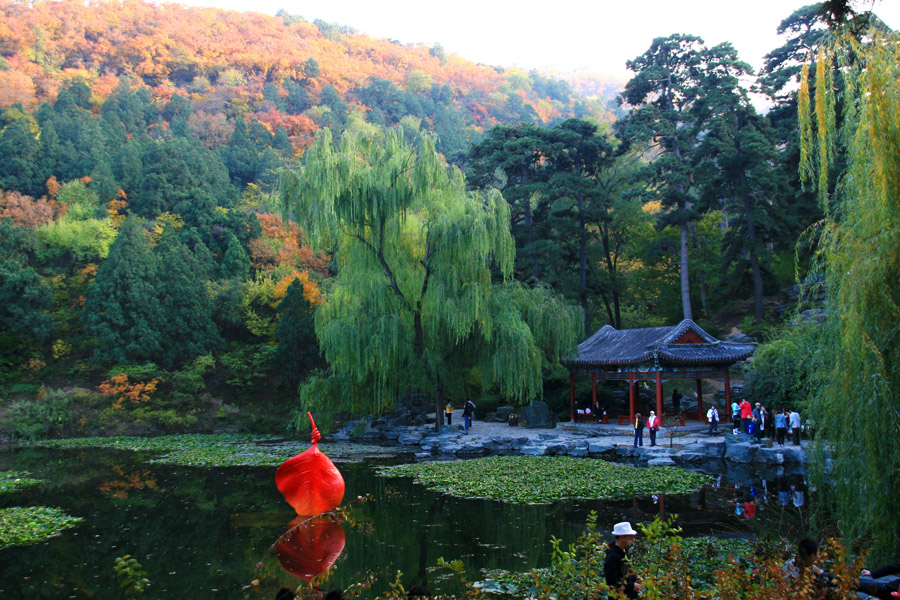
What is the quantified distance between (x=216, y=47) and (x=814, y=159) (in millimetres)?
55162

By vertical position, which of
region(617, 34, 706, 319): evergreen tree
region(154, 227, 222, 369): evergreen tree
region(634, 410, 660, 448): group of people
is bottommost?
region(634, 410, 660, 448): group of people

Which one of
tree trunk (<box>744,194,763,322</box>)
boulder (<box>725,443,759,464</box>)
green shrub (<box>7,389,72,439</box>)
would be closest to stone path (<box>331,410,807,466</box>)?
boulder (<box>725,443,759,464</box>)

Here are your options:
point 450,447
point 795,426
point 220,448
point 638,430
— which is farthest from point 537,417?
point 220,448

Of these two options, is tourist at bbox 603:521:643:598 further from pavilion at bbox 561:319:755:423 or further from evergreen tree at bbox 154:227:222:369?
evergreen tree at bbox 154:227:222:369

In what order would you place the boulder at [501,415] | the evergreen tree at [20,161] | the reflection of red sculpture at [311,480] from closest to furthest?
1. the reflection of red sculpture at [311,480]
2. the boulder at [501,415]
3. the evergreen tree at [20,161]

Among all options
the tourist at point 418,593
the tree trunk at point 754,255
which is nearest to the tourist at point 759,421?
the tree trunk at point 754,255

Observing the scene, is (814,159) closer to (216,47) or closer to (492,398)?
(492,398)

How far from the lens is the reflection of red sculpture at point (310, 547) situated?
21.7 ft

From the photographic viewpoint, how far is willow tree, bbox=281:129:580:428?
15.3 meters

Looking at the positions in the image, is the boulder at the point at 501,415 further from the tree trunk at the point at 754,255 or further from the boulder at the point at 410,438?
the tree trunk at the point at 754,255

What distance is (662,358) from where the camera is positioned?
16.0m

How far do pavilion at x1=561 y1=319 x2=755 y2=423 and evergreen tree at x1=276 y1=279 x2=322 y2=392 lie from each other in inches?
372

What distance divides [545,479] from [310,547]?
15.6 ft

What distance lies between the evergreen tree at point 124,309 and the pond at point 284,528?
1175cm
